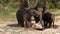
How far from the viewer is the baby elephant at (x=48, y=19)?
10125 millimetres

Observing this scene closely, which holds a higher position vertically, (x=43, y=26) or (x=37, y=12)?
(x=37, y=12)

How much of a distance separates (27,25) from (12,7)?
984cm

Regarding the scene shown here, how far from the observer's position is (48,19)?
10227 millimetres

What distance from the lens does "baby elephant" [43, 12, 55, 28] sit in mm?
10125

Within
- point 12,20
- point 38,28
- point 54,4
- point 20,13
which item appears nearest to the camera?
point 38,28

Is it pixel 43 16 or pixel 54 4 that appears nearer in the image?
pixel 43 16

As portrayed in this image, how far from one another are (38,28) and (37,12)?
0.76m

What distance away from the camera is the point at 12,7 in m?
19.8

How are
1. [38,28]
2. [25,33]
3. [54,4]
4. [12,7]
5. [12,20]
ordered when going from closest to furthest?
[25,33] < [38,28] < [12,20] < [12,7] < [54,4]

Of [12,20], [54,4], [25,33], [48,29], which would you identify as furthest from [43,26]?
[54,4]

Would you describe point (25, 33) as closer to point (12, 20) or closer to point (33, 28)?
point (33, 28)

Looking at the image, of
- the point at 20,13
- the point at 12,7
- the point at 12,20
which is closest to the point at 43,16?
the point at 20,13

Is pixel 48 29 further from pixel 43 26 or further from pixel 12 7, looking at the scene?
pixel 12 7

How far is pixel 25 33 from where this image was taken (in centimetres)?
923
